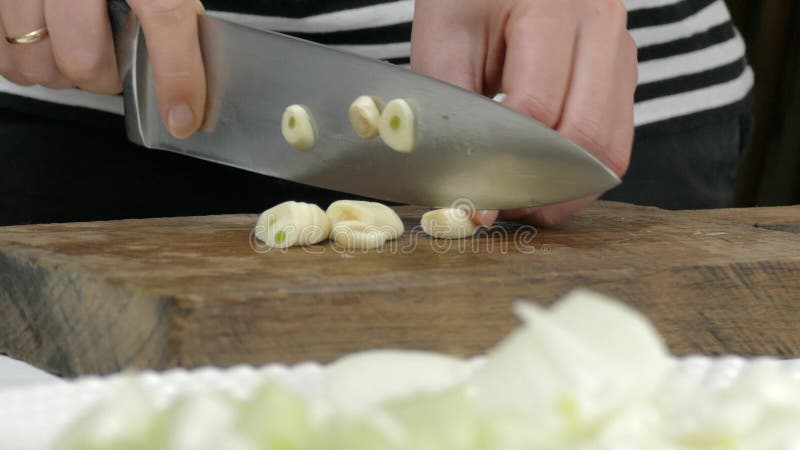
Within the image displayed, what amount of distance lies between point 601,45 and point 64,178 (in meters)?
0.65

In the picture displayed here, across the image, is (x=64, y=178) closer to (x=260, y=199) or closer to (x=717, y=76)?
(x=260, y=199)

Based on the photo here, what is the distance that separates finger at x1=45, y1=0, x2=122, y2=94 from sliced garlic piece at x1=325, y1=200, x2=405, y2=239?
278mm

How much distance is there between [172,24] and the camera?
3.14ft

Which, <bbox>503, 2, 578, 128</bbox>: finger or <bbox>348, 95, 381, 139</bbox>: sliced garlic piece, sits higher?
<bbox>503, 2, 578, 128</bbox>: finger

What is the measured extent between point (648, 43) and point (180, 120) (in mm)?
649

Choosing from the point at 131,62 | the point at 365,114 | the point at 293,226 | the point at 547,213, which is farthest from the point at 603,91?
the point at 131,62

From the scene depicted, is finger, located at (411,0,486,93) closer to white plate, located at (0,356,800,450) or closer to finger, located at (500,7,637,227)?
finger, located at (500,7,637,227)

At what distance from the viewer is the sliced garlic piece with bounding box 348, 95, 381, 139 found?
957mm

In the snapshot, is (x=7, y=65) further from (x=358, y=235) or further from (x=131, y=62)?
(x=358, y=235)

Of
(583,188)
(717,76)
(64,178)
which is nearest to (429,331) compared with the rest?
(583,188)

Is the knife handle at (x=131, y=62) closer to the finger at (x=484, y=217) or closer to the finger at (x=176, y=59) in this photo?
the finger at (x=176, y=59)

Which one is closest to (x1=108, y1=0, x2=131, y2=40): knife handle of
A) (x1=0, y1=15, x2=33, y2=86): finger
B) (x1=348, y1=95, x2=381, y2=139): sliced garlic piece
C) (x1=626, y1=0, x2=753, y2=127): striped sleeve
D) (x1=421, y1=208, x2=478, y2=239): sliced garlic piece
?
(x1=0, y1=15, x2=33, y2=86): finger

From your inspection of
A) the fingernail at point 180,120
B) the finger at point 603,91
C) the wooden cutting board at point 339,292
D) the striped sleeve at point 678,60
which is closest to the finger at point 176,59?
the fingernail at point 180,120

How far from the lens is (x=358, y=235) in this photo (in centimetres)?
89
